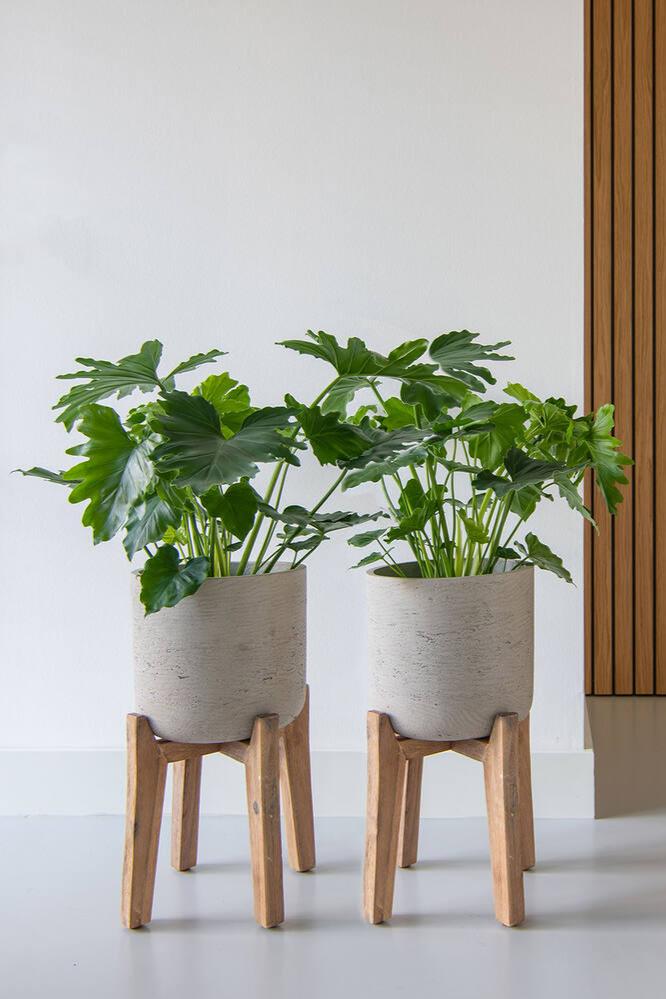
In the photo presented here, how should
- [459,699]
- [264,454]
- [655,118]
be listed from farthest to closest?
[655,118] → [459,699] → [264,454]

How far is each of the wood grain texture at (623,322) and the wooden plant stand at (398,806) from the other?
215 cm

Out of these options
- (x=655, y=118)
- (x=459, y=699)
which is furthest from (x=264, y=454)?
(x=655, y=118)

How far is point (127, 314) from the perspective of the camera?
2.73 metres

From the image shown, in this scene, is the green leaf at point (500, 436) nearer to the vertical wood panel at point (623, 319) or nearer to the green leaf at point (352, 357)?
the green leaf at point (352, 357)

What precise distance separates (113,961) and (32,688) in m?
1.02

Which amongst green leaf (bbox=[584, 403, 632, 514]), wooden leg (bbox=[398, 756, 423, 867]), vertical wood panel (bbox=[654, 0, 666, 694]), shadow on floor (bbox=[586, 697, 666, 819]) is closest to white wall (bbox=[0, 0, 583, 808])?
shadow on floor (bbox=[586, 697, 666, 819])

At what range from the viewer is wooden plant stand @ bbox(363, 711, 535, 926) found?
78.9 inches

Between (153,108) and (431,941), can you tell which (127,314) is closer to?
(153,108)

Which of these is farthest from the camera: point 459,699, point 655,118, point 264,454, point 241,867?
point 655,118

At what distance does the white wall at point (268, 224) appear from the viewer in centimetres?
266

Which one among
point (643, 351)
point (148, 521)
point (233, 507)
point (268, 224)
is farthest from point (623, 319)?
point (148, 521)

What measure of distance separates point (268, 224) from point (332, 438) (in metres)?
0.98

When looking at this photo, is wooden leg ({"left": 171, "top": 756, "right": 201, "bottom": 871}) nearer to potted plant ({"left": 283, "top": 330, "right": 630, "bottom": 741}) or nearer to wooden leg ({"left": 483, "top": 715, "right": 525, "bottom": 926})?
potted plant ({"left": 283, "top": 330, "right": 630, "bottom": 741})

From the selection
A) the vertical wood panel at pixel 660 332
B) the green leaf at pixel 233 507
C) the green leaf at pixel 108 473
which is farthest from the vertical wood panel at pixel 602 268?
the green leaf at pixel 108 473
